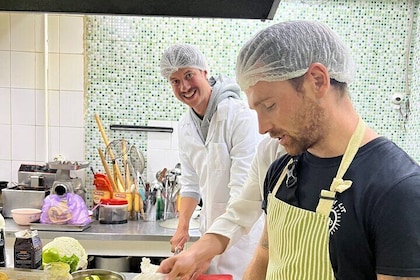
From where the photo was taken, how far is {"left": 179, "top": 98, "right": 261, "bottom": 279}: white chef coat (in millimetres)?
1812

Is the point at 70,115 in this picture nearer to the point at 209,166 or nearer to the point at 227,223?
the point at 209,166

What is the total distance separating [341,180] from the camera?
0.84 metres

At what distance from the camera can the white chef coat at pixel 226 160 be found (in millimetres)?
1812

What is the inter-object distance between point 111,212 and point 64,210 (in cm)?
25

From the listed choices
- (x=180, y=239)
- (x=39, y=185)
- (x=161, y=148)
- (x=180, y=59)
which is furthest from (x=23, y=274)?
(x=161, y=148)

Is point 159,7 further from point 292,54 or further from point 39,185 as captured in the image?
point 39,185

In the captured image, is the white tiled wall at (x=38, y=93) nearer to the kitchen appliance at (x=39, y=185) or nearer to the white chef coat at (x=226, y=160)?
the kitchen appliance at (x=39, y=185)

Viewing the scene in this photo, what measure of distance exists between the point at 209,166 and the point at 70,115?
3.88 feet

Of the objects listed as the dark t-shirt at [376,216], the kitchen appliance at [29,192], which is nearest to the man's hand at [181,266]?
the dark t-shirt at [376,216]

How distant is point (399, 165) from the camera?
2.60 feet

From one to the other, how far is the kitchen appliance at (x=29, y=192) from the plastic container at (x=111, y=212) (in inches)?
12.8

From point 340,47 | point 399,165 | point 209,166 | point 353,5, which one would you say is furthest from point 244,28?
point 399,165

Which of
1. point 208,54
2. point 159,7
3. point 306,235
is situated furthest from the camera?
point 208,54

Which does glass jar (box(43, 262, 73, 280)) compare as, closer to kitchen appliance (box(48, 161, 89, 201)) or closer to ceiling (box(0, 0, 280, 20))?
ceiling (box(0, 0, 280, 20))
